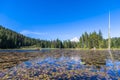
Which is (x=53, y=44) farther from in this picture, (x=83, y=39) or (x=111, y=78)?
(x=111, y=78)

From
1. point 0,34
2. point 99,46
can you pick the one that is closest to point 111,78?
point 99,46

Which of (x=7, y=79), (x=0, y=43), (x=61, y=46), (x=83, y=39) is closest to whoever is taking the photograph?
(x=7, y=79)

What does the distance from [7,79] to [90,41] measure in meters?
112

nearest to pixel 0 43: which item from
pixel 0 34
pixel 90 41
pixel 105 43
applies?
pixel 0 34

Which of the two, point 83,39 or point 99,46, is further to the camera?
point 83,39

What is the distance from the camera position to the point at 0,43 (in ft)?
404

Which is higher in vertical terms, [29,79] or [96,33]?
[96,33]

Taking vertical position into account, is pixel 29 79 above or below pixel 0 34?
below

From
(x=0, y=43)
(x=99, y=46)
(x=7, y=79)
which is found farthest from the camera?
(x=0, y=43)

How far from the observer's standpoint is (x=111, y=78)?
44.2 feet

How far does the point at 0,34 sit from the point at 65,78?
5045 inches

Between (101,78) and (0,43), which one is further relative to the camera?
(0,43)

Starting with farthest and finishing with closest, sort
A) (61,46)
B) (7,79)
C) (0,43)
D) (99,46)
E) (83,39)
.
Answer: (61,46)
(83,39)
(0,43)
(99,46)
(7,79)

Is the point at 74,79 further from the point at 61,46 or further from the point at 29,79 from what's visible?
the point at 61,46
